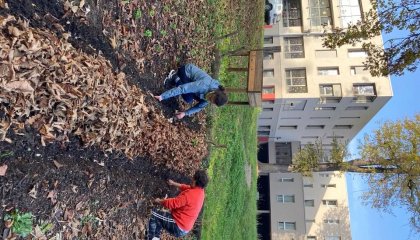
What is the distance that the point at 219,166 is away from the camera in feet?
37.4

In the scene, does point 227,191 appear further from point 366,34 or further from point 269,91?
point 269,91

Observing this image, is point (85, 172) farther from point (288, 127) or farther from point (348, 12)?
point (288, 127)

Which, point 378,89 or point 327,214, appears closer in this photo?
point 378,89

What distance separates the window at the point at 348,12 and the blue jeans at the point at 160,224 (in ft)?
91.2

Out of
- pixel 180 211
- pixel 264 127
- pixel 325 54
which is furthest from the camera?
pixel 264 127

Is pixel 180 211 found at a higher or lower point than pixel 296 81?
lower

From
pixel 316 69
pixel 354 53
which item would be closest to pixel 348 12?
pixel 354 53

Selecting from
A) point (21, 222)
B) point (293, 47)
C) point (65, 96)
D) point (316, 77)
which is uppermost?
point (293, 47)

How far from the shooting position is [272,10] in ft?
91.6

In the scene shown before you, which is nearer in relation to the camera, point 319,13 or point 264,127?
point 319,13

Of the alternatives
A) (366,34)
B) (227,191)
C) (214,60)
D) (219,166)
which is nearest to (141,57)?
(214,60)

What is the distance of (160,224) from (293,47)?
26314mm

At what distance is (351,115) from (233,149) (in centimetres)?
2265

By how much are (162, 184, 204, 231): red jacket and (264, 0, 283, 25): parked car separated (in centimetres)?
2336
